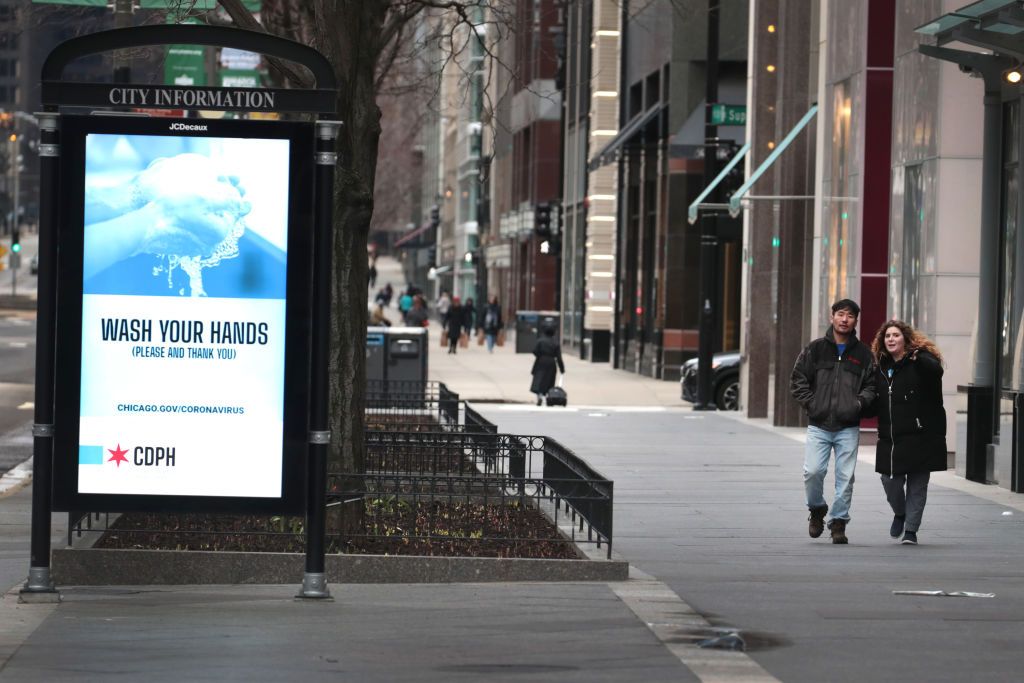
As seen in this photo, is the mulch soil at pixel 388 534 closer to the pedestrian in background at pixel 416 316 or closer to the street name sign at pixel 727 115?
the street name sign at pixel 727 115

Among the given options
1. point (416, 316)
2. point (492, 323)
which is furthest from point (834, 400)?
point (492, 323)

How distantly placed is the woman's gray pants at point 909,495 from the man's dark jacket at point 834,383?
0.50 metres

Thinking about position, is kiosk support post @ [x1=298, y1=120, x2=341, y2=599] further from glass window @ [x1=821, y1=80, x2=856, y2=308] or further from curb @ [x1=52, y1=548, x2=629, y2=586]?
glass window @ [x1=821, y1=80, x2=856, y2=308]

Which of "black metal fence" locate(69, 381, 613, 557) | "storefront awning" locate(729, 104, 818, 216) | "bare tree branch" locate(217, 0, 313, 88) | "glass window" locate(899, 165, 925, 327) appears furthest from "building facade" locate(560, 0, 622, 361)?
"bare tree branch" locate(217, 0, 313, 88)

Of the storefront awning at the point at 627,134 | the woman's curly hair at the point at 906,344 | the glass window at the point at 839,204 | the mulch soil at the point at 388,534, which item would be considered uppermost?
the storefront awning at the point at 627,134

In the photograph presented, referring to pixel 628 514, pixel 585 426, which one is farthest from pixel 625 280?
pixel 628 514

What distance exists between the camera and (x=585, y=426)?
83.7 feet

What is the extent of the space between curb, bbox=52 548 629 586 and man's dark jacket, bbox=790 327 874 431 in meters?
3.32

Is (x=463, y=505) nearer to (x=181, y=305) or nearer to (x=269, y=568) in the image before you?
(x=269, y=568)

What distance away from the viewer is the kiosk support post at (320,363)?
31.1 feet

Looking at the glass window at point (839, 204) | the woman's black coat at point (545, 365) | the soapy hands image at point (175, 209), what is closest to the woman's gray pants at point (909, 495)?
the soapy hands image at point (175, 209)

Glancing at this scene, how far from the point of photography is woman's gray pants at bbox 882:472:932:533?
13.0m

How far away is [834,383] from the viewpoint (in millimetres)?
13148

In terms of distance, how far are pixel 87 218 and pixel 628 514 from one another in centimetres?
625
